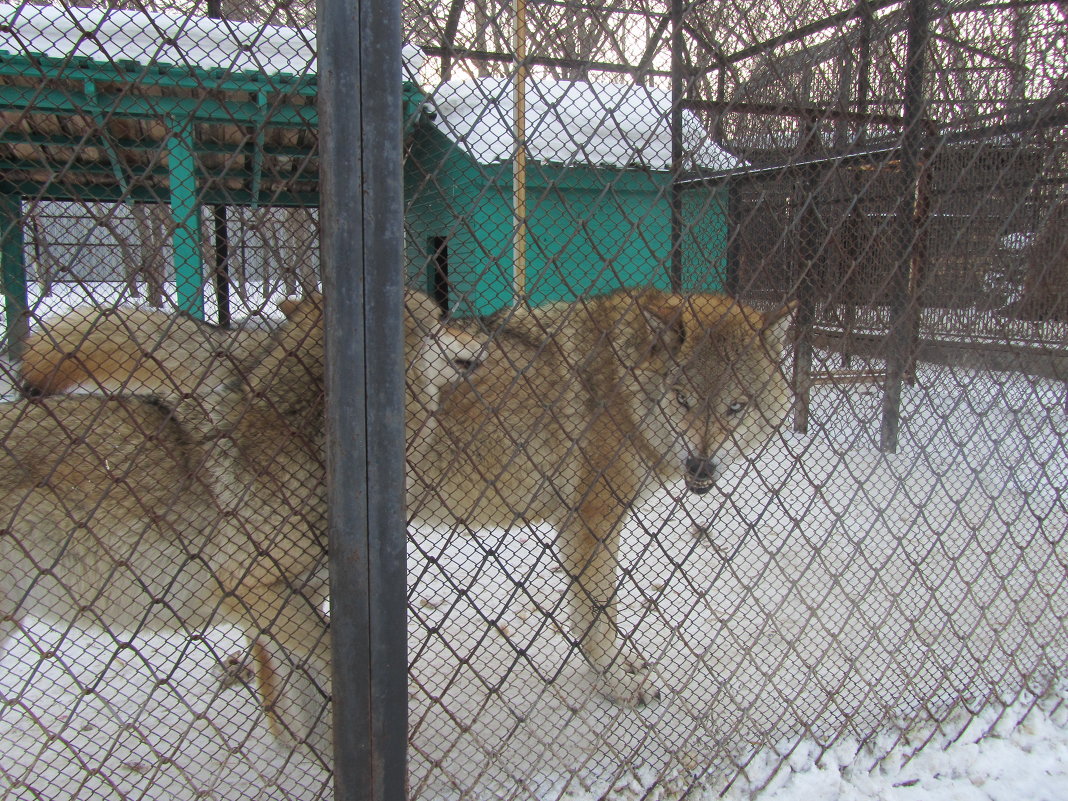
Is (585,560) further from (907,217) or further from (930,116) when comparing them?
(930,116)

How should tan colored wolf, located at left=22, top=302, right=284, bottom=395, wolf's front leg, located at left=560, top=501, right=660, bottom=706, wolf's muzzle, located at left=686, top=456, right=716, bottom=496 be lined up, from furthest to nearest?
wolf's muzzle, located at left=686, top=456, right=716, bottom=496 → wolf's front leg, located at left=560, top=501, right=660, bottom=706 → tan colored wolf, located at left=22, top=302, right=284, bottom=395

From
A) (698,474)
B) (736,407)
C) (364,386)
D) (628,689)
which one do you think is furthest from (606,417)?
(364,386)

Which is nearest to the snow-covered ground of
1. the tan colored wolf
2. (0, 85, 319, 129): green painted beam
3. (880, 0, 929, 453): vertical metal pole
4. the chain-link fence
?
the chain-link fence

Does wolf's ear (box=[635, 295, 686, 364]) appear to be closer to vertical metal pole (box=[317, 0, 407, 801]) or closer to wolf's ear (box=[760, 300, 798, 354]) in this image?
wolf's ear (box=[760, 300, 798, 354])

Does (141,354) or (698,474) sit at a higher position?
(698,474)

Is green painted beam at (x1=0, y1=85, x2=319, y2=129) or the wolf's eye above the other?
the wolf's eye

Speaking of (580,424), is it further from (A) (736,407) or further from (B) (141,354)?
(B) (141,354)

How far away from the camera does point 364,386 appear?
5.25 feet

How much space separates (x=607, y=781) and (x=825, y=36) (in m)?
3.11

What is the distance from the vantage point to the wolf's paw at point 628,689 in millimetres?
3059

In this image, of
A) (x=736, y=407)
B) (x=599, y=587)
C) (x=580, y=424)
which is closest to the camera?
(x=580, y=424)

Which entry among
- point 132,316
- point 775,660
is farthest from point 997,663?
point 132,316

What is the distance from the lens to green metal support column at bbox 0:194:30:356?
5.09ft

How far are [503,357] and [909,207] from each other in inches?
76.6
